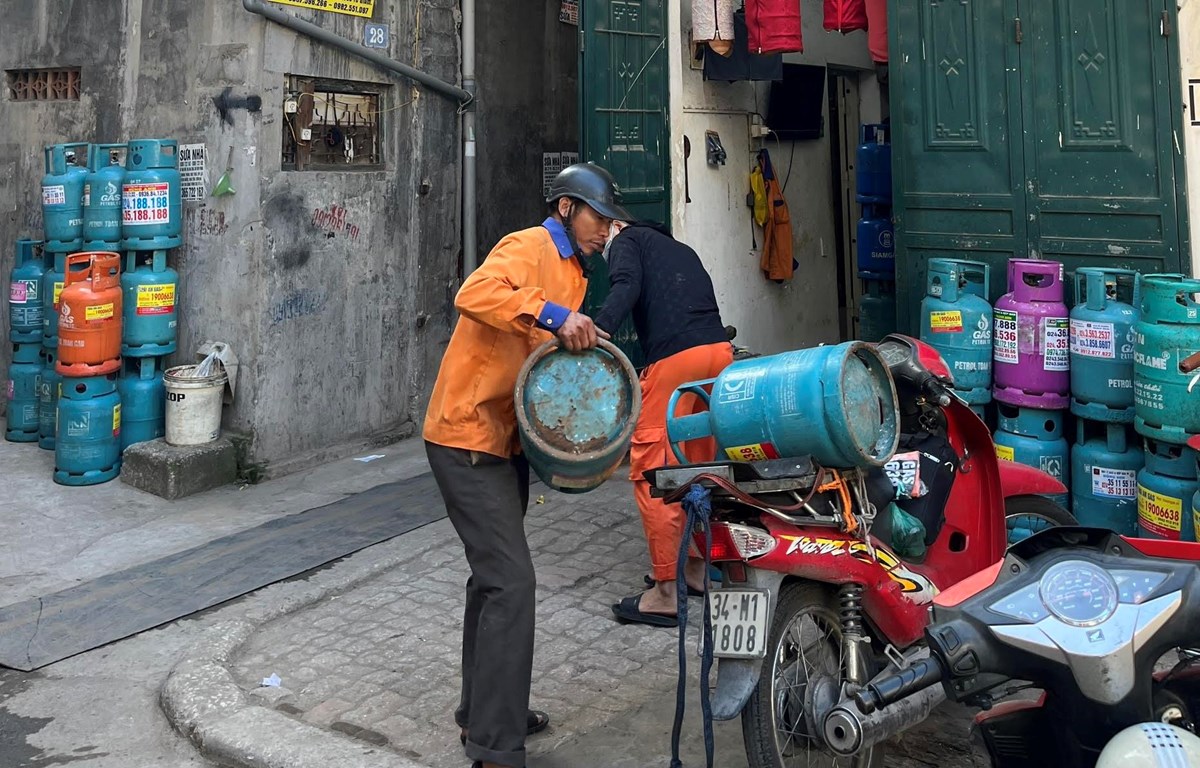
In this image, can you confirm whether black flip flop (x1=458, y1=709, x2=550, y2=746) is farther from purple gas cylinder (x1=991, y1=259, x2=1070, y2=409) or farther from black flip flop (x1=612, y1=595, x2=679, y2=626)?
purple gas cylinder (x1=991, y1=259, x2=1070, y2=409)

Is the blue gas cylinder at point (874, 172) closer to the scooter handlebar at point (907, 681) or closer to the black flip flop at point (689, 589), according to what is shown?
the black flip flop at point (689, 589)

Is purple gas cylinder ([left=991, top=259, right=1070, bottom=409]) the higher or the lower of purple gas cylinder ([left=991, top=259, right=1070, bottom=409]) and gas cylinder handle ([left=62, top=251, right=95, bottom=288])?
the lower

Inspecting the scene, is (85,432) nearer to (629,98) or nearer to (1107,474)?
(629,98)

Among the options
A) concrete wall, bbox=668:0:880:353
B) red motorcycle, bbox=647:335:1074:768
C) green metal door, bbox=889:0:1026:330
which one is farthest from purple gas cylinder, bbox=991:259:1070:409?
concrete wall, bbox=668:0:880:353

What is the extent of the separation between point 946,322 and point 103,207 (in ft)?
16.6

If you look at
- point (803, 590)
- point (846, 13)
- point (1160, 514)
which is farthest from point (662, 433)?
point (846, 13)

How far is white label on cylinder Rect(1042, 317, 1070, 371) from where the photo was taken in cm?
549

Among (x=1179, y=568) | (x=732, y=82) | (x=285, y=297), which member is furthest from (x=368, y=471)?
(x=1179, y=568)

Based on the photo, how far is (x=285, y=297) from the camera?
7422 millimetres

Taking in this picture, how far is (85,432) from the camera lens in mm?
7125

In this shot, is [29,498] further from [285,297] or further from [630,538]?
[630,538]

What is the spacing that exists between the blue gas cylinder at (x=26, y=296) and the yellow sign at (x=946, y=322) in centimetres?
575

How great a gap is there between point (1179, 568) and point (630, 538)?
12.2 feet

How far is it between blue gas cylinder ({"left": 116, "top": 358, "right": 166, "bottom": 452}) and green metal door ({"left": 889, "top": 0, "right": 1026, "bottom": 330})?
14.9ft
